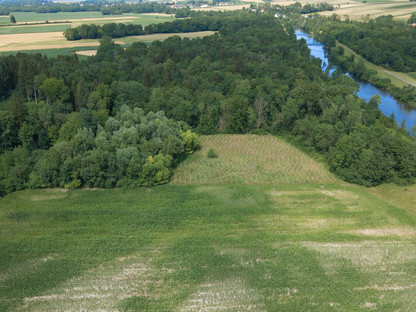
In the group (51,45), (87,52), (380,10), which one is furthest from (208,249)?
(380,10)

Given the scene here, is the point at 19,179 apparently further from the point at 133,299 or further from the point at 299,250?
the point at 299,250

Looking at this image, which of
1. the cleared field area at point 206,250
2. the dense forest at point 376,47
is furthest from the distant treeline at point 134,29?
the cleared field area at point 206,250

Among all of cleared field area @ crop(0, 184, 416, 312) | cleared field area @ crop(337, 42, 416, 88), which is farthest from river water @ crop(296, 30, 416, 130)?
cleared field area @ crop(0, 184, 416, 312)

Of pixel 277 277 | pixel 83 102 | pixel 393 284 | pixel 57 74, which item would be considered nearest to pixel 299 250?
pixel 277 277

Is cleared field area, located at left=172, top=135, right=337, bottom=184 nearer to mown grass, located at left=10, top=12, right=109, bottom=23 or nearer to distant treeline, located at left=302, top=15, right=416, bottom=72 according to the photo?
distant treeline, located at left=302, top=15, right=416, bottom=72

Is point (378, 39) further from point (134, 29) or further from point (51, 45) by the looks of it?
point (51, 45)
